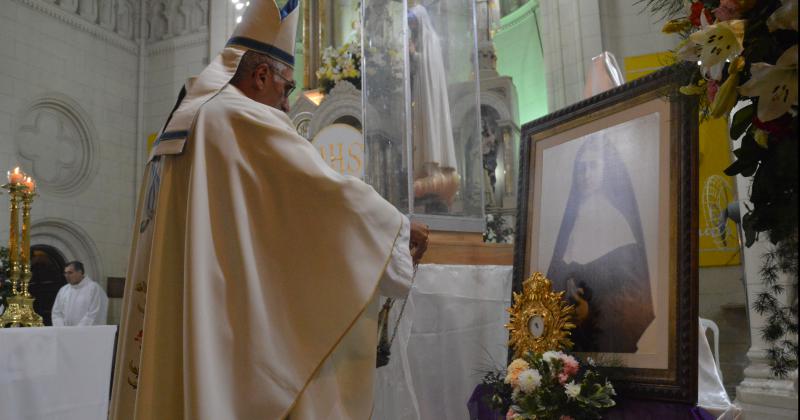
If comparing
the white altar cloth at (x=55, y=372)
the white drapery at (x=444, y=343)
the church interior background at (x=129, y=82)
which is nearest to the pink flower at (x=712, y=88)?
the white drapery at (x=444, y=343)

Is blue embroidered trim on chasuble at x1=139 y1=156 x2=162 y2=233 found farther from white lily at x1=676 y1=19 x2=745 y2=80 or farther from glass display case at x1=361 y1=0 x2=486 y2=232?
white lily at x1=676 y1=19 x2=745 y2=80

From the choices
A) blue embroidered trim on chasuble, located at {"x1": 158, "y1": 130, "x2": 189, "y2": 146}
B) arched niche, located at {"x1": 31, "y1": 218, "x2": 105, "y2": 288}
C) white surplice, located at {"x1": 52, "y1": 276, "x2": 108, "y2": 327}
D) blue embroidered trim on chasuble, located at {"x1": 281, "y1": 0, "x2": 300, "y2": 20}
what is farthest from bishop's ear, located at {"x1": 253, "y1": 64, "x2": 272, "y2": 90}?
arched niche, located at {"x1": 31, "y1": 218, "x2": 105, "y2": 288}

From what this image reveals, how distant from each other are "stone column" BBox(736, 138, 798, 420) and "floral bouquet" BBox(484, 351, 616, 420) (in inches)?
38.9

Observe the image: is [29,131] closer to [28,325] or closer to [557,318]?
[28,325]

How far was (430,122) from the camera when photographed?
408 cm

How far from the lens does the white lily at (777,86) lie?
1.17m

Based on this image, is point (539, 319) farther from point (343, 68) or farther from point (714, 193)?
point (343, 68)

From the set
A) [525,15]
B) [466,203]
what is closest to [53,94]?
[525,15]

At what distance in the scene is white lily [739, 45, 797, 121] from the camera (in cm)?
117

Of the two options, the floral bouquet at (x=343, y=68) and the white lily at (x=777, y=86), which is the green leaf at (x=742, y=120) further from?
the floral bouquet at (x=343, y=68)

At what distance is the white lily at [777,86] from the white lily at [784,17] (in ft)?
0.27

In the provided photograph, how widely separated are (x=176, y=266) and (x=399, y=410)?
4.01 ft

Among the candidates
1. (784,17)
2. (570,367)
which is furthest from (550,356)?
(784,17)

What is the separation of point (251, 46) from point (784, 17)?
1.84m
